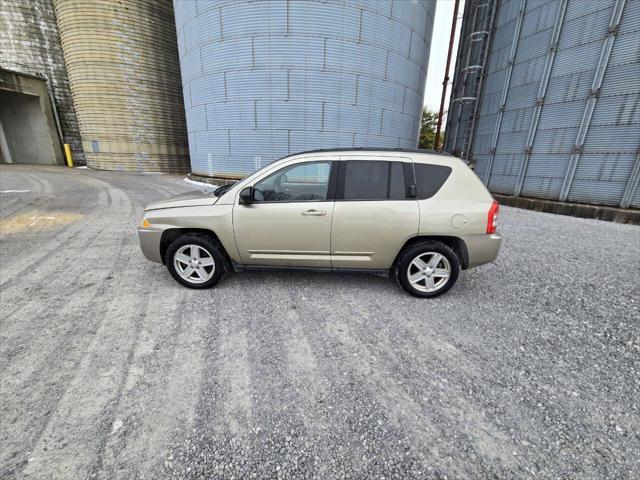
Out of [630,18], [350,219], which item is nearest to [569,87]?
[630,18]

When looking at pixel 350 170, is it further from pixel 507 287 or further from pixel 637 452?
pixel 637 452

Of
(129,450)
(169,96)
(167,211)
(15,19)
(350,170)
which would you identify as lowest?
(129,450)

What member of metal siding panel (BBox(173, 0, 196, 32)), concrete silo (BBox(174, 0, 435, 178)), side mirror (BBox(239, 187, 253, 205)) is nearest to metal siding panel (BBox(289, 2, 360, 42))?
concrete silo (BBox(174, 0, 435, 178))

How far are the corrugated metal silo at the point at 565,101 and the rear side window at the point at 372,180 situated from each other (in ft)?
28.1

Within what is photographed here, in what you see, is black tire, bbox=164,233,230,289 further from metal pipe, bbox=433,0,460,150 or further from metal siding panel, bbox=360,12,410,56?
metal pipe, bbox=433,0,460,150

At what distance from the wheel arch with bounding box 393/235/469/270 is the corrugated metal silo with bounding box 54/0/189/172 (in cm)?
2012

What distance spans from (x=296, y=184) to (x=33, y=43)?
27.9 m

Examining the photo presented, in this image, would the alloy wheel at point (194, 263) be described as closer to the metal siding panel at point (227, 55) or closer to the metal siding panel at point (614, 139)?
the metal siding panel at point (227, 55)

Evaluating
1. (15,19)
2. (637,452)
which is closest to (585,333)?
(637,452)

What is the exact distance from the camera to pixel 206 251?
11.6 ft

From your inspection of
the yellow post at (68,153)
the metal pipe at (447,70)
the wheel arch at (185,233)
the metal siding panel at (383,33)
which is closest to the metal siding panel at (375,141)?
the metal siding panel at (383,33)

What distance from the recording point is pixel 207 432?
70.7 inches

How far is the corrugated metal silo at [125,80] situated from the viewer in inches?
635

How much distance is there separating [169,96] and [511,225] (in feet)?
68.2
